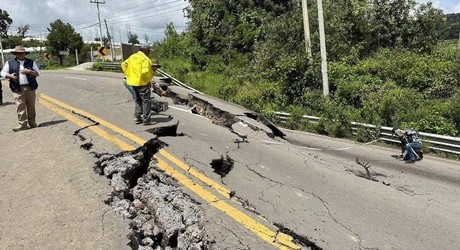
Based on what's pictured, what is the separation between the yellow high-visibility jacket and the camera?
25.7 feet

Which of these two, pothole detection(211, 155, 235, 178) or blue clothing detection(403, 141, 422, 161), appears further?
blue clothing detection(403, 141, 422, 161)

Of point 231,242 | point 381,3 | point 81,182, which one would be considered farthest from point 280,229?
point 381,3

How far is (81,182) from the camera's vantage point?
514cm

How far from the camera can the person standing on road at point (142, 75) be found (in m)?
7.84

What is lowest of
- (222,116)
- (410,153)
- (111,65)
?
(410,153)

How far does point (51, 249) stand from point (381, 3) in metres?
20.9

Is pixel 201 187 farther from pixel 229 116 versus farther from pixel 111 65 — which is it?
pixel 111 65

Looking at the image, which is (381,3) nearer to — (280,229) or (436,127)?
(436,127)

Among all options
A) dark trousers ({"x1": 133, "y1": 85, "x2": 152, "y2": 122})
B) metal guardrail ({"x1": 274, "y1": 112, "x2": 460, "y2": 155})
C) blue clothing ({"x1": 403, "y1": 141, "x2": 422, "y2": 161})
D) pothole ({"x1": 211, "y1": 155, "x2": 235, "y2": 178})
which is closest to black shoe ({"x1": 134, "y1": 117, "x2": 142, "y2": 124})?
dark trousers ({"x1": 133, "y1": 85, "x2": 152, "y2": 122})

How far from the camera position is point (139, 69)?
7883 mm

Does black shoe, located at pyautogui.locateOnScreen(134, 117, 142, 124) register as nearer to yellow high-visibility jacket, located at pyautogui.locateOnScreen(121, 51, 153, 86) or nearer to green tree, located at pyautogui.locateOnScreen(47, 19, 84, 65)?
yellow high-visibility jacket, located at pyautogui.locateOnScreen(121, 51, 153, 86)

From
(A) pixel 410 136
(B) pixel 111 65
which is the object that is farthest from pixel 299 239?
(B) pixel 111 65

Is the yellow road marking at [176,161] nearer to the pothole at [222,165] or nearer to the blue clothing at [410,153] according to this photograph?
the pothole at [222,165]

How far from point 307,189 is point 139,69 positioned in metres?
4.14
